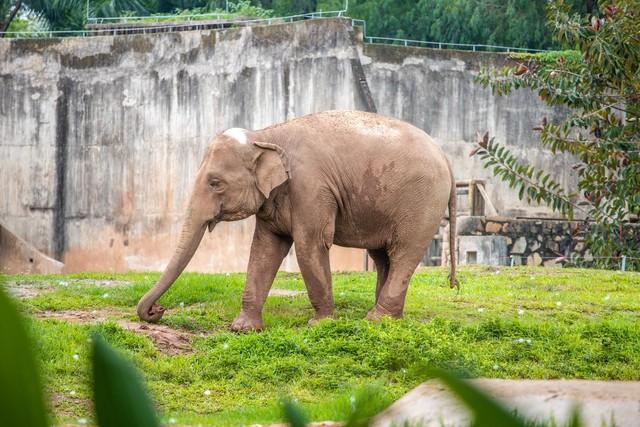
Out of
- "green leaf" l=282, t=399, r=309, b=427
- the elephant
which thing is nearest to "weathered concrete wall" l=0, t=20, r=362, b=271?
the elephant

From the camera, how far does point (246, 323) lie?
399 inches

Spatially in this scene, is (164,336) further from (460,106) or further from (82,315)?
(460,106)

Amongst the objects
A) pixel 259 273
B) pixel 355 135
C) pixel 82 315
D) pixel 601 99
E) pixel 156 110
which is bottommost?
pixel 82 315

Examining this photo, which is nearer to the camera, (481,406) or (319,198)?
(481,406)

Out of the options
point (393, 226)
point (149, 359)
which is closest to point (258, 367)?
point (149, 359)

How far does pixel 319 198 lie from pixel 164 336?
6.19 ft

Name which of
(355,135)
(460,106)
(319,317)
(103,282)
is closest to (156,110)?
(460,106)

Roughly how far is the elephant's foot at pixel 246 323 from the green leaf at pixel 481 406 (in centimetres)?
945

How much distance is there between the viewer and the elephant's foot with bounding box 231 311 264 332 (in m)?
10.1

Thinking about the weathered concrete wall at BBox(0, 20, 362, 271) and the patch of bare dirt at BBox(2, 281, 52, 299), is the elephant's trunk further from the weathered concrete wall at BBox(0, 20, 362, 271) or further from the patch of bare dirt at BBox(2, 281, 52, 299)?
the weathered concrete wall at BBox(0, 20, 362, 271)

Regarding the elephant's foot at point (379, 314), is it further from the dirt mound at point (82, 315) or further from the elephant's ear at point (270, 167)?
the dirt mound at point (82, 315)

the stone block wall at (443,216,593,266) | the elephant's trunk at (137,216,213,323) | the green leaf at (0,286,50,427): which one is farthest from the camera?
the stone block wall at (443,216,593,266)

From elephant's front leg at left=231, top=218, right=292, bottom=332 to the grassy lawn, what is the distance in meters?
0.24

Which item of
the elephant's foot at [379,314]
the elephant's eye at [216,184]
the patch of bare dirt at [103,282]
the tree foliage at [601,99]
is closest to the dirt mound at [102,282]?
the patch of bare dirt at [103,282]
